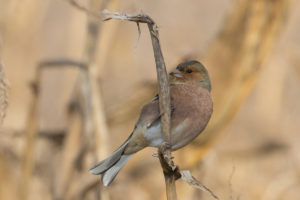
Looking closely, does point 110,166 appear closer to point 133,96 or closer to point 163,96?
point 163,96

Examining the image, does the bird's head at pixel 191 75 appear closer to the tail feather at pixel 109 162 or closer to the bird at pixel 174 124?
the bird at pixel 174 124

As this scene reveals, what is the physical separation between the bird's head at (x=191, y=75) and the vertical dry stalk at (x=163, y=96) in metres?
0.39

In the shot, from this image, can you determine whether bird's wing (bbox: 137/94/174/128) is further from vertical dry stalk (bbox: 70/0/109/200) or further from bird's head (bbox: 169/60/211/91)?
vertical dry stalk (bbox: 70/0/109/200)

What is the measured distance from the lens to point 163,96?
132cm

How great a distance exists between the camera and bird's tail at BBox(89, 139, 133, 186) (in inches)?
64.2

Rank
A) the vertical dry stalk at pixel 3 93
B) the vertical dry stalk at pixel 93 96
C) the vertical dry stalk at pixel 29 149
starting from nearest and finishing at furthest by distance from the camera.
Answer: the vertical dry stalk at pixel 3 93 < the vertical dry stalk at pixel 93 96 < the vertical dry stalk at pixel 29 149

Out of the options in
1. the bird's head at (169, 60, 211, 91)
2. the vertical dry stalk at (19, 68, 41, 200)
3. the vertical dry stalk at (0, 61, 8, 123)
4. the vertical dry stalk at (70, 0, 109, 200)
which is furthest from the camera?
the vertical dry stalk at (19, 68, 41, 200)

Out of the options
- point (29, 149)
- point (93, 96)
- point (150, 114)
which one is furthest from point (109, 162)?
point (29, 149)

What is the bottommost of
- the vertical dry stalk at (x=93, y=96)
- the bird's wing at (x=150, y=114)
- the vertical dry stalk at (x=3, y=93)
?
the vertical dry stalk at (x=93, y=96)

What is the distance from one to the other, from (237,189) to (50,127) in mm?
1572

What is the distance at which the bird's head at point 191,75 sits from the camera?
176 centimetres

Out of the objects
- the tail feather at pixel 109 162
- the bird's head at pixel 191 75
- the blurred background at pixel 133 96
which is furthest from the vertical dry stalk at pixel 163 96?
the bird's head at pixel 191 75

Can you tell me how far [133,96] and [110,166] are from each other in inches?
78.5

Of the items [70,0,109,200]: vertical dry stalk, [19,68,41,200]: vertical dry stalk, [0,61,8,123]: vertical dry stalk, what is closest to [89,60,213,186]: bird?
[0,61,8,123]: vertical dry stalk
